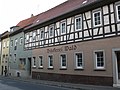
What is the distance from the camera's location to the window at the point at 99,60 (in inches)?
727

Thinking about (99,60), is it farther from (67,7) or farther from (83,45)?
(67,7)

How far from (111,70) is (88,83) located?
3.04 metres

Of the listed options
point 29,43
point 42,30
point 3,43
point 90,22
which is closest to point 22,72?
point 29,43

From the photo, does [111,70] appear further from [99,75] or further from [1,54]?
[1,54]

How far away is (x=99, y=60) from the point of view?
742 inches

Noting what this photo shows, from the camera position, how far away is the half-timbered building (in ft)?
57.4

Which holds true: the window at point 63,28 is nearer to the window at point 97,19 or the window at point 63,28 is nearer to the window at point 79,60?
the window at point 79,60

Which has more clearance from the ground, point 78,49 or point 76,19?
point 76,19

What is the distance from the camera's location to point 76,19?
863 inches

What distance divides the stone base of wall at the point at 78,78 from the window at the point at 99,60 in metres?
0.98

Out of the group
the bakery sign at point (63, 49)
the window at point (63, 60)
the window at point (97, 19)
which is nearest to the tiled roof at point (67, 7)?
the window at point (97, 19)

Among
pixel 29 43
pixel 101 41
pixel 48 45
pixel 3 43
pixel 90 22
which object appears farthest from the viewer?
pixel 3 43

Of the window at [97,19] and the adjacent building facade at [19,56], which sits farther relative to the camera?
the adjacent building facade at [19,56]

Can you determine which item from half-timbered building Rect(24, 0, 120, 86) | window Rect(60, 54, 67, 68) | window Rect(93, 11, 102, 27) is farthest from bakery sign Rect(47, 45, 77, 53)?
window Rect(93, 11, 102, 27)
